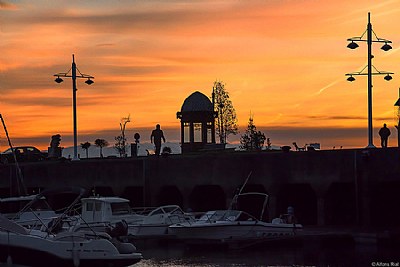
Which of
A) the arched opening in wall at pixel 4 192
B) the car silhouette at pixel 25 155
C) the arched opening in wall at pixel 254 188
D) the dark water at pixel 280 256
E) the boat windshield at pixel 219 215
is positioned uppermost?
the car silhouette at pixel 25 155

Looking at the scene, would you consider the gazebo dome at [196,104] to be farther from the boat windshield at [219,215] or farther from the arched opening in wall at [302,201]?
the boat windshield at [219,215]

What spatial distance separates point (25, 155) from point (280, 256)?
113 feet

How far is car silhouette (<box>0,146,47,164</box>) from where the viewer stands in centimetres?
7106

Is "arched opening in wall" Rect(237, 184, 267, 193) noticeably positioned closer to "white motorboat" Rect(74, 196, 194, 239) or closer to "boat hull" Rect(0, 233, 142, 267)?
"white motorboat" Rect(74, 196, 194, 239)

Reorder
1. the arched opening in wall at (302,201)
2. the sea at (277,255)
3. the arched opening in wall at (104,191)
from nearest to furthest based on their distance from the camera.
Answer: the sea at (277,255) < the arched opening in wall at (302,201) < the arched opening in wall at (104,191)

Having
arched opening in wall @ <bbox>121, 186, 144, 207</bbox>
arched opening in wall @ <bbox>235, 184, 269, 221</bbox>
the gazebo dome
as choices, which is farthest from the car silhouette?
arched opening in wall @ <bbox>235, 184, 269, 221</bbox>

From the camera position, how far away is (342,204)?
174 feet

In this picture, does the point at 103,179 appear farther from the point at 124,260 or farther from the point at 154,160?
the point at 124,260

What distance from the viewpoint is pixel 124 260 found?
35625 millimetres

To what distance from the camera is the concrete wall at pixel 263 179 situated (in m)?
49.3

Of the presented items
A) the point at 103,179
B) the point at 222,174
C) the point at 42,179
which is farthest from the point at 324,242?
the point at 42,179

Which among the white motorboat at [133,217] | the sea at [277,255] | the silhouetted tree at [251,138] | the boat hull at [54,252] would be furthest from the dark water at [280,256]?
the silhouetted tree at [251,138]

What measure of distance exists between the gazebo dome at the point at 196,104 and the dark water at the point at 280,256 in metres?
25.3

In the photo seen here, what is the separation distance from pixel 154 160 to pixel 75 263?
22.4 meters
